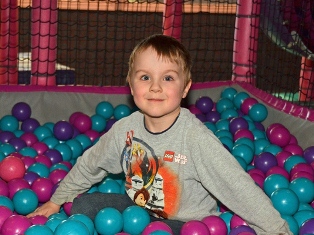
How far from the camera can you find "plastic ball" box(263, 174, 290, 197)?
7.82ft

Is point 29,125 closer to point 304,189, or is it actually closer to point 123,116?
point 123,116

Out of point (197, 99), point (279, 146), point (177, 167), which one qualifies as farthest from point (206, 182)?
point (197, 99)

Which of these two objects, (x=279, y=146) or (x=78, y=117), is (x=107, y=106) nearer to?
(x=78, y=117)

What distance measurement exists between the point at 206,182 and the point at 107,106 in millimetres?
1651

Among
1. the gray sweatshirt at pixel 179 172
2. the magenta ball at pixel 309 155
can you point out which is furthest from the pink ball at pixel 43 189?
the magenta ball at pixel 309 155

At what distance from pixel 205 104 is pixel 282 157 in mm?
864

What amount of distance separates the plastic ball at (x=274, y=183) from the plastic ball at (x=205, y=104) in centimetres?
117

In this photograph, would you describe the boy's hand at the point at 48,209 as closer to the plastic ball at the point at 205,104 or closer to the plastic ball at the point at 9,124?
the plastic ball at the point at 9,124

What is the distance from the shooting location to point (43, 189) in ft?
7.88

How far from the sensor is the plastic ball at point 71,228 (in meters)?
1.82

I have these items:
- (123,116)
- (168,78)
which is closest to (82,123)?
(123,116)

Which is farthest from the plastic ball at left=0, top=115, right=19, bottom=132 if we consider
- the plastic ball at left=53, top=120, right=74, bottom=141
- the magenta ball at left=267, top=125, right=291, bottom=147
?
the magenta ball at left=267, top=125, right=291, bottom=147

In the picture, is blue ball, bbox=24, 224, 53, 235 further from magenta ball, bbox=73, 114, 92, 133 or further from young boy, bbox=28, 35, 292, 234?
magenta ball, bbox=73, 114, 92, 133

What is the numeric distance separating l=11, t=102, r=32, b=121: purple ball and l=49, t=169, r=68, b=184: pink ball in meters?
0.87
